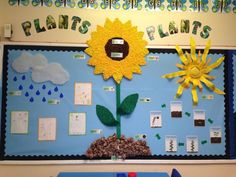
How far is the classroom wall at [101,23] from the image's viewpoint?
102 inches

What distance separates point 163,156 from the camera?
2662 millimetres

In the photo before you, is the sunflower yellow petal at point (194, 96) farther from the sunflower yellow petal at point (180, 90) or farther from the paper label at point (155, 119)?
the paper label at point (155, 119)

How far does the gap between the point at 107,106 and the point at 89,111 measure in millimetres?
176

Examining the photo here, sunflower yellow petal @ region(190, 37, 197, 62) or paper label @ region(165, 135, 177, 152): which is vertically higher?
sunflower yellow petal @ region(190, 37, 197, 62)

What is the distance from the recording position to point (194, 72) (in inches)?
107

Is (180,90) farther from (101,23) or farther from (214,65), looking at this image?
(101,23)

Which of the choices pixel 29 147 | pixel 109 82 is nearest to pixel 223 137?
pixel 109 82

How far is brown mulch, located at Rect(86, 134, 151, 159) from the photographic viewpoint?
260 cm

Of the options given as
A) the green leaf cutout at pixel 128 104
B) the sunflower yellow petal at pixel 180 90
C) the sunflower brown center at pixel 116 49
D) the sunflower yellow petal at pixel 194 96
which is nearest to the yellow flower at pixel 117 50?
the sunflower brown center at pixel 116 49

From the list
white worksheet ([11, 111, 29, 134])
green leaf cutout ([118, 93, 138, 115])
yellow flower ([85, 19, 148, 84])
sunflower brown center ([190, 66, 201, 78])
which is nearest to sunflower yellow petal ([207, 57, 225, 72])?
sunflower brown center ([190, 66, 201, 78])

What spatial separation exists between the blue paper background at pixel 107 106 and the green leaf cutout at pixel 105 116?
4cm

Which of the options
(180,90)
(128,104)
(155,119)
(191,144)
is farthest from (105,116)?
(191,144)

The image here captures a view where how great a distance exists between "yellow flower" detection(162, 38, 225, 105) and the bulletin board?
0.05 meters

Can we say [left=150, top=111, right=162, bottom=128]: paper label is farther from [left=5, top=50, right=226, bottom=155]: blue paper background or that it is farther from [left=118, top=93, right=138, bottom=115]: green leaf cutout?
[left=118, top=93, right=138, bottom=115]: green leaf cutout
